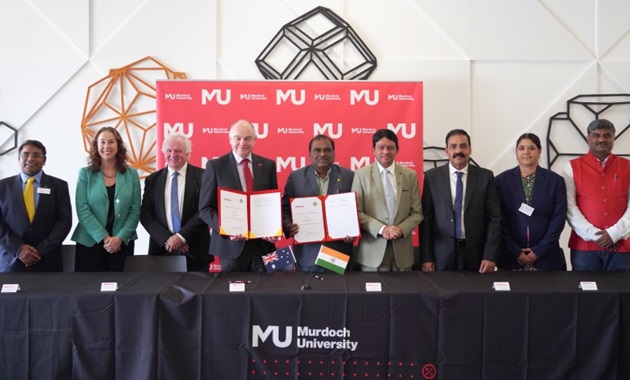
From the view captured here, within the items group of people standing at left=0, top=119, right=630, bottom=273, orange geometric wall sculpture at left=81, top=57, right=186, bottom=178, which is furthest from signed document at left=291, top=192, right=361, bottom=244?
orange geometric wall sculpture at left=81, top=57, right=186, bottom=178

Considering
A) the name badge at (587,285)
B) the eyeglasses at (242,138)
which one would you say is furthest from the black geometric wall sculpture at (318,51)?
the name badge at (587,285)

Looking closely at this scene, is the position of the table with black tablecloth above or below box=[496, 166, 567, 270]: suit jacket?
below

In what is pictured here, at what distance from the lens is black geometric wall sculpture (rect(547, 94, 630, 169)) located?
15.1ft

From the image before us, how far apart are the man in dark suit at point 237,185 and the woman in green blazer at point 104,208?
668mm

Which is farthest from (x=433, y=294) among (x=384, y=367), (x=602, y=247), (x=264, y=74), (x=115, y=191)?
(x=264, y=74)

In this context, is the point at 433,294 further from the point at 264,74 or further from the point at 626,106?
the point at 626,106

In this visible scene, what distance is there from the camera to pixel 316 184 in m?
2.97

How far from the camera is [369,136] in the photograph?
4.36 meters

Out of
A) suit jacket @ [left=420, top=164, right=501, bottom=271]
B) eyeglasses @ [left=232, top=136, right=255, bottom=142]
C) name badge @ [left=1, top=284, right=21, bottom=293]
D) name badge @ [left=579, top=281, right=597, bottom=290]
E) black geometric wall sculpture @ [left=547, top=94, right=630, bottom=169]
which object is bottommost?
name badge @ [left=1, top=284, right=21, bottom=293]

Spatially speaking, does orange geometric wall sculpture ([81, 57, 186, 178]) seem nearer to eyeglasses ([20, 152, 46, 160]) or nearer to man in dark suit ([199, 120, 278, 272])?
eyeglasses ([20, 152, 46, 160])

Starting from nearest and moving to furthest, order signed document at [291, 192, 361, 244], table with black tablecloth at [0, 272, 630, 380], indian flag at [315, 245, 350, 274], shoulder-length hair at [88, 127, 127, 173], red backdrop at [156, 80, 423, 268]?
table with black tablecloth at [0, 272, 630, 380] → indian flag at [315, 245, 350, 274] → signed document at [291, 192, 361, 244] → shoulder-length hair at [88, 127, 127, 173] → red backdrop at [156, 80, 423, 268]

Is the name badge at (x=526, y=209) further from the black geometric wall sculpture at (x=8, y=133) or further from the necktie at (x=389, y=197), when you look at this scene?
the black geometric wall sculpture at (x=8, y=133)

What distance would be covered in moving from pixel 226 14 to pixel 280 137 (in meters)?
1.49

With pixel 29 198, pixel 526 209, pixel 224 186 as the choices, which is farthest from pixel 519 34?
pixel 29 198
